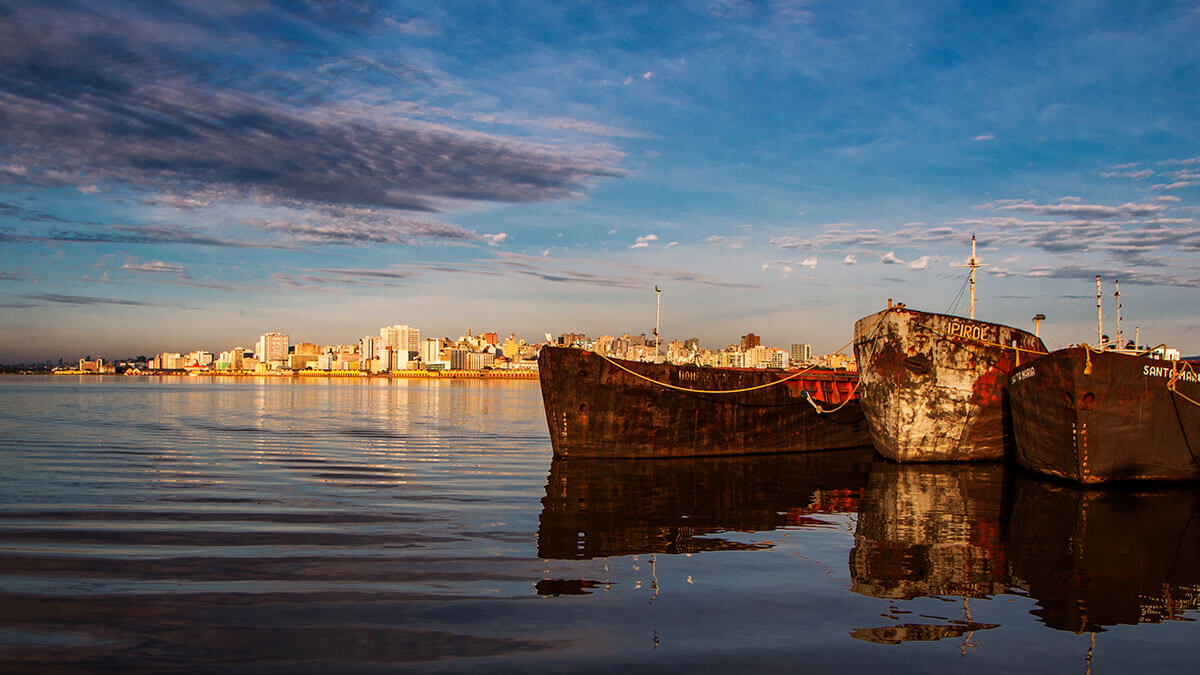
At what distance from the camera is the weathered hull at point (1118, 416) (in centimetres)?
1509

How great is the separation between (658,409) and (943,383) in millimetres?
7563

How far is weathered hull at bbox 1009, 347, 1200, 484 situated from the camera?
15094mm

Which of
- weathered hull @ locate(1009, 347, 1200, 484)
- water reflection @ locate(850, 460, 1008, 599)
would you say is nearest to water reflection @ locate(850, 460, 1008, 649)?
water reflection @ locate(850, 460, 1008, 599)

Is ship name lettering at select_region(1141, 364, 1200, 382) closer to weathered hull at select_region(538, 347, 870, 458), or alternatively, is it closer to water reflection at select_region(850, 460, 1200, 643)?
water reflection at select_region(850, 460, 1200, 643)

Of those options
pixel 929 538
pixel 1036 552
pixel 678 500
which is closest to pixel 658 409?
pixel 678 500

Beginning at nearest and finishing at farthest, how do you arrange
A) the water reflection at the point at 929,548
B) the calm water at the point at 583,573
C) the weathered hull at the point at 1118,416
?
the calm water at the point at 583,573, the water reflection at the point at 929,548, the weathered hull at the point at 1118,416

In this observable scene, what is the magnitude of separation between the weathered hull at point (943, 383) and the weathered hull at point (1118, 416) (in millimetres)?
2977

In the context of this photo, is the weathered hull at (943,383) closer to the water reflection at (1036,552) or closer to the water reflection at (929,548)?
the water reflection at (929,548)

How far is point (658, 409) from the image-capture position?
20.4 m

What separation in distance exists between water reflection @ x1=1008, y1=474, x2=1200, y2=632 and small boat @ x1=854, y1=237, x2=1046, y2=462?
15.7 ft

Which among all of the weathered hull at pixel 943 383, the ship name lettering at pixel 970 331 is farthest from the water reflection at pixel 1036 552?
the ship name lettering at pixel 970 331

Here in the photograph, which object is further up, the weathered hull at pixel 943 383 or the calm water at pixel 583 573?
the weathered hull at pixel 943 383

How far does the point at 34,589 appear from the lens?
7.11m

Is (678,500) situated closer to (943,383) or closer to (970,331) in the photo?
(943,383)
